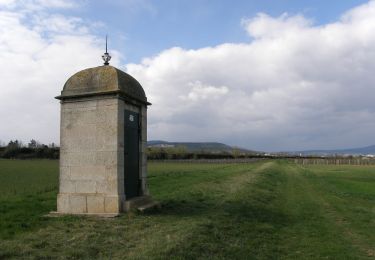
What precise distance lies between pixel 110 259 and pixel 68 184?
565cm

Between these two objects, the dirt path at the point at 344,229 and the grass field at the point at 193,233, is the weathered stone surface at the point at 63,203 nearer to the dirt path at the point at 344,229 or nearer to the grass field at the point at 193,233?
the grass field at the point at 193,233

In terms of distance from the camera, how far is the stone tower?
38.0 feet

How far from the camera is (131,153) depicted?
12648mm

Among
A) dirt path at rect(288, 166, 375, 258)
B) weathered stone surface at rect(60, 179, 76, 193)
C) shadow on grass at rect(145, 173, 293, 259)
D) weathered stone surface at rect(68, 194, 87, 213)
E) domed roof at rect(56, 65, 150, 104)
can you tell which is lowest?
dirt path at rect(288, 166, 375, 258)

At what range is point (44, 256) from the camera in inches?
272

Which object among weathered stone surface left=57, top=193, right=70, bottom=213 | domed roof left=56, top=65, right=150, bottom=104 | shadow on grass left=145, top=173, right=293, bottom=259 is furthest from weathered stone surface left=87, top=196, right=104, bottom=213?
domed roof left=56, top=65, right=150, bottom=104

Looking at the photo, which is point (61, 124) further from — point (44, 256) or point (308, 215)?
point (308, 215)

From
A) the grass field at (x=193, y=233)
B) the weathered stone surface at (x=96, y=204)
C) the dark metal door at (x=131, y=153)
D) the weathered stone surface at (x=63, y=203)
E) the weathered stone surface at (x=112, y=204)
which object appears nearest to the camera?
the grass field at (x=193, y=233)

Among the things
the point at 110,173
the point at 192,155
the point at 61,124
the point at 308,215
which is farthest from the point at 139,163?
the point at 192,155

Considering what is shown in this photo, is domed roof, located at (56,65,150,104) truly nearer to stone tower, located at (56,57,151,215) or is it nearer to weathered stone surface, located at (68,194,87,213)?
stone tower, located at (56,57,151,215)

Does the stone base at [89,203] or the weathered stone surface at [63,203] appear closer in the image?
the stone base at [89,203]

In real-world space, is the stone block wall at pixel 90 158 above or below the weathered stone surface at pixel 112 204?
above

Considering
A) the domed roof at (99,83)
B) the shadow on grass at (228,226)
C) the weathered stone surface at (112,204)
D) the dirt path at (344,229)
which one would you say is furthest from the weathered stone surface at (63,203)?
the dirt path at (344,229)

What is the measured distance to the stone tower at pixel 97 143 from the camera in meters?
11.6
